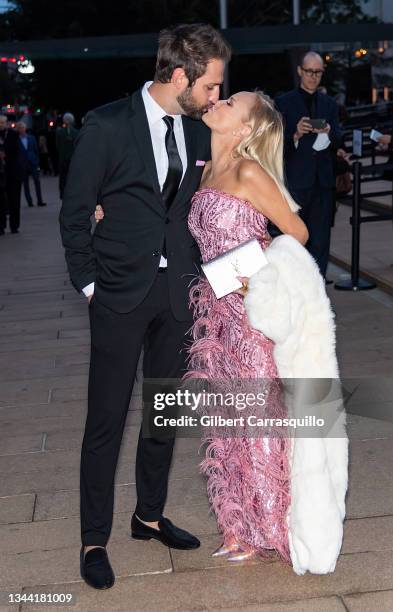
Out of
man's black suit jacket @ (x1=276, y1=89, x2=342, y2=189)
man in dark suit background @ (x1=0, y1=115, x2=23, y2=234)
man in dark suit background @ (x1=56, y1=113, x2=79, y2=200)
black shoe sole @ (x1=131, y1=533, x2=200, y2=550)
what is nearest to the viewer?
black shoe sole @ (x1=131, y1=533, x2=200, y2=550)

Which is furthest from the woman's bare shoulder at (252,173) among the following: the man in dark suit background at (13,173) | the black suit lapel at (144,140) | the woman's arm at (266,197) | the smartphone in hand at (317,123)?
the man in dark suit background at (13,173)

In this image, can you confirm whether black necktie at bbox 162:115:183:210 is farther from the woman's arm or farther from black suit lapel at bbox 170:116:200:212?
the woman's arm

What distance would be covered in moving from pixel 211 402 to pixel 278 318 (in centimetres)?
59

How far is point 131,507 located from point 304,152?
4.68 metres

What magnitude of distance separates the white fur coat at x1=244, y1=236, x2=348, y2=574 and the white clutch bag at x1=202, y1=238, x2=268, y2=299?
4 centimetres

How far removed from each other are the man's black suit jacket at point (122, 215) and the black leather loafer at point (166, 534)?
950 mm

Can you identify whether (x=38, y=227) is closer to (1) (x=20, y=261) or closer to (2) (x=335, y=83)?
(1) (x=20, y=261)

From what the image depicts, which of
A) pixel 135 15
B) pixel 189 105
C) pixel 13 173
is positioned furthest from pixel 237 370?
pixel 135 15

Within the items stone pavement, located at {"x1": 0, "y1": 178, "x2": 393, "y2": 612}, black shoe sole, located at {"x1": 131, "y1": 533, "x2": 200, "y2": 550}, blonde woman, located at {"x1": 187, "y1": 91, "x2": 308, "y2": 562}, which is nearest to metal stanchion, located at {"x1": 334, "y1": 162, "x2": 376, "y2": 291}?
stone pavement, located at {"x1": 0, "y1": 178, "x2": 393, "y2": 612}

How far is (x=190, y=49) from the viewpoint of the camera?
11.2ft

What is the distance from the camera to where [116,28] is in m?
41.8

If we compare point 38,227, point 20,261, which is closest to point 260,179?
point 20,261

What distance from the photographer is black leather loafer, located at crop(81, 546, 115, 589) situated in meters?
3.58

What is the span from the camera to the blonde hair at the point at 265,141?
3.55 meters
